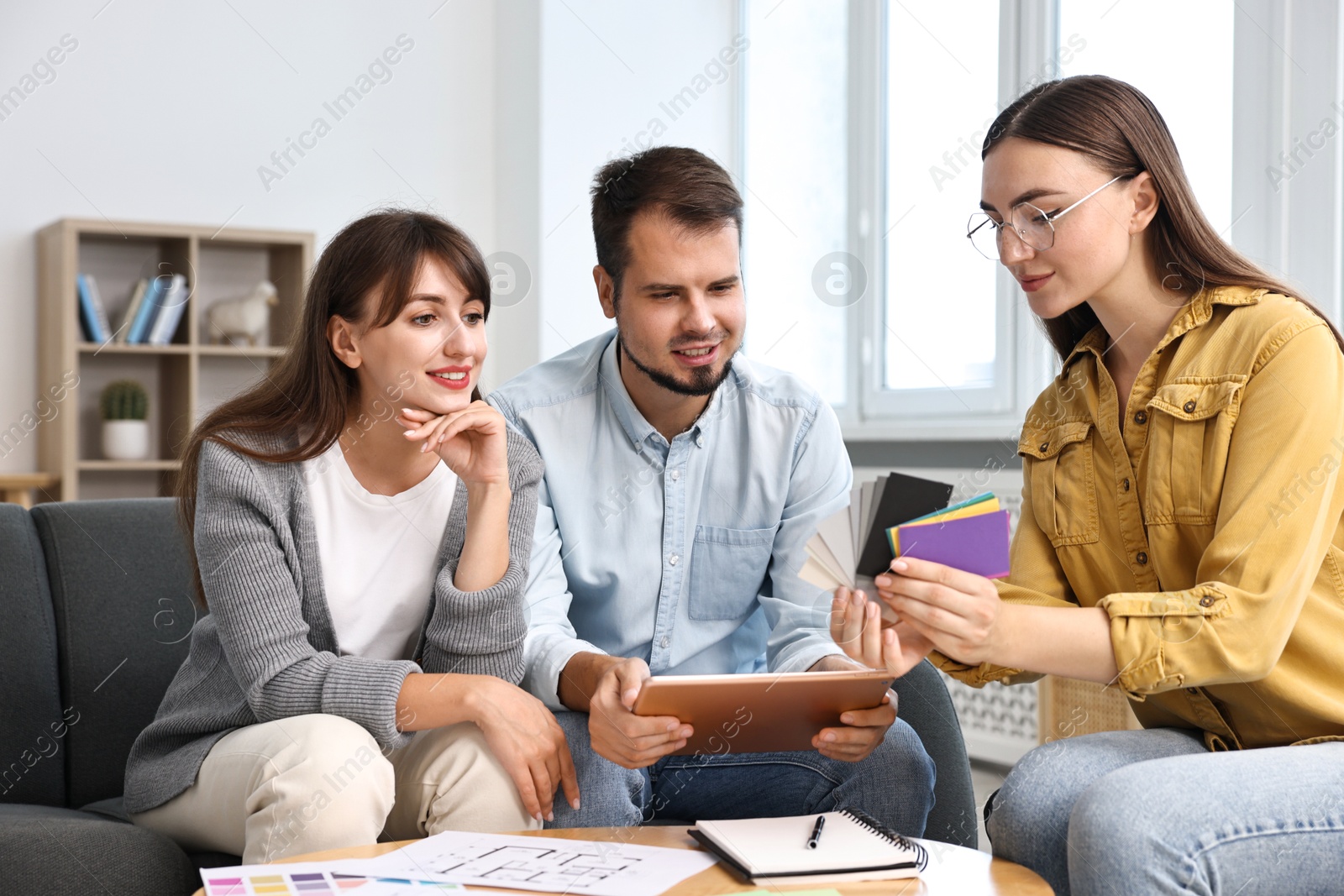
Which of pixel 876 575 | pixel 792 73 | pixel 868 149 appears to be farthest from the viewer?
pixel 792 73

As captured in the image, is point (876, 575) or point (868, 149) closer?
point (876, 575)

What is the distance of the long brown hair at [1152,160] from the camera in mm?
1342

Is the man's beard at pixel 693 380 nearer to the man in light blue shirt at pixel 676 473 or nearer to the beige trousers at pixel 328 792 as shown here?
Result: the man in light blue shirt at pixel 676 473

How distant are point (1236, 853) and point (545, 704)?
84 centimetres

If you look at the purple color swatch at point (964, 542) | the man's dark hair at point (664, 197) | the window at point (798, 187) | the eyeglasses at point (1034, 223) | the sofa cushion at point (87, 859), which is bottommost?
the sofa cushion at point (87, 859)

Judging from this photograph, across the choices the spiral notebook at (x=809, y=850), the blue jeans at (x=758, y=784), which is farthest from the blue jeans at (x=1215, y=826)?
the blue jeans at (x=758, y=784)

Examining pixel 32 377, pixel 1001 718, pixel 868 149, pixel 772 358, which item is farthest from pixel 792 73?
pixel 32 377

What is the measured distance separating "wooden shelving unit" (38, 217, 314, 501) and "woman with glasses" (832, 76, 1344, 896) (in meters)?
3.26

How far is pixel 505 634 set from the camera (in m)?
1.53

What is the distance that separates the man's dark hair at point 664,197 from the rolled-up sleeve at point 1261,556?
2.62ft

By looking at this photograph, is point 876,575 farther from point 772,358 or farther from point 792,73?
point 792,73

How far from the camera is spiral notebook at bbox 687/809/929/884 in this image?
106cm

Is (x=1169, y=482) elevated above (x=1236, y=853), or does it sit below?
above

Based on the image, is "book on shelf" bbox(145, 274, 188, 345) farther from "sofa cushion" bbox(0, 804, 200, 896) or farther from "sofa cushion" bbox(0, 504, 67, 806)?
"sofa cushion" bbox(0, 804, 200, 896)
